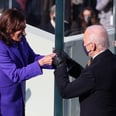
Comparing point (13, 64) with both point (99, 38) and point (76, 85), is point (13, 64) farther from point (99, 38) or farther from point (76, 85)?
point (99, 38)

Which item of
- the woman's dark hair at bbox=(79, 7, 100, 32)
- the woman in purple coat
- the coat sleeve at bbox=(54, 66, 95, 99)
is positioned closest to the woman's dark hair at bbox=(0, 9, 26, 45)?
A: the woman in purple coat

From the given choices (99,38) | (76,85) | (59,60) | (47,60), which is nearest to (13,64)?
(47,60)

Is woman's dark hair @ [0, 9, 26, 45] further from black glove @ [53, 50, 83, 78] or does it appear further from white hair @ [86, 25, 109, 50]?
white hair @ [86, 25, 109, 50]

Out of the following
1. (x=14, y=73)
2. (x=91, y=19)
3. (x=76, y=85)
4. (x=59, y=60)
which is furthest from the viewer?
(x=91, y=19)

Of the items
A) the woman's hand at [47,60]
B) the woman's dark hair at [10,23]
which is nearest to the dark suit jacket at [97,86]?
the woman's hand at [47,60]

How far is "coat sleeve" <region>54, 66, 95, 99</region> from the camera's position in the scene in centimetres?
446

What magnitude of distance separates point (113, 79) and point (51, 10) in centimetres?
624

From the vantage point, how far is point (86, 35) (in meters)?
4.66

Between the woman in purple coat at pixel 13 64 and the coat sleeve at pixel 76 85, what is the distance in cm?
37

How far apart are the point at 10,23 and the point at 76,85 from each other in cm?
83

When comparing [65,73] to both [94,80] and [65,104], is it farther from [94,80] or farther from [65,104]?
[65,104]

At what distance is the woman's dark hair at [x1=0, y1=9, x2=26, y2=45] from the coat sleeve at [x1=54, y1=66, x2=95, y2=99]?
23.9 inches

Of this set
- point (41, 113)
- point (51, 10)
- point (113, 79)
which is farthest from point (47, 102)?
point (51, 10)

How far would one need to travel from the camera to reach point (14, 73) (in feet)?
16.1
